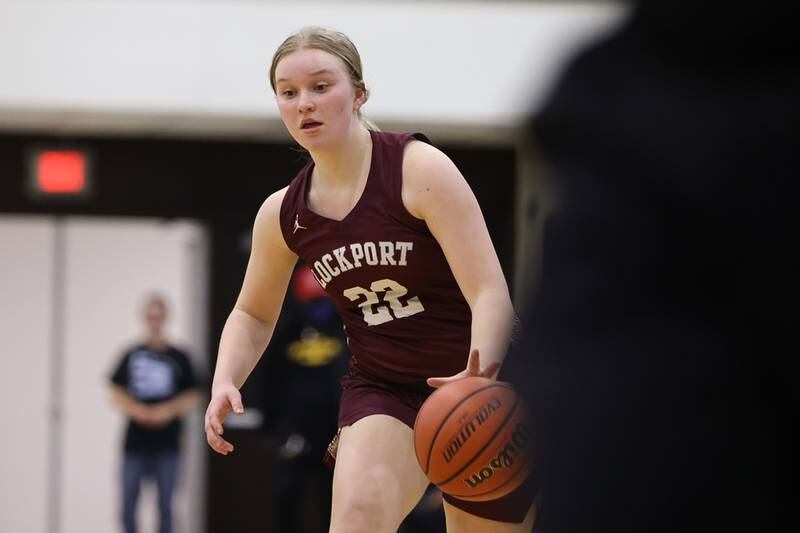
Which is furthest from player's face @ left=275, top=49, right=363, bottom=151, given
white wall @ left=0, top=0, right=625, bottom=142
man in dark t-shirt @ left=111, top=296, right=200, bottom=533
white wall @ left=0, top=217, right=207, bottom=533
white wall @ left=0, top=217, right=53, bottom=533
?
white wall @ left=0, top=217, right=53, bottom=533

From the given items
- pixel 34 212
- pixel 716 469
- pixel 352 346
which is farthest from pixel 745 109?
pixel 34 212

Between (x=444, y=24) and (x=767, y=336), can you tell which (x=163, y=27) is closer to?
(x=444, y=24)

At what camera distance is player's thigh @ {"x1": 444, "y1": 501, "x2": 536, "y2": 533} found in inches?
137

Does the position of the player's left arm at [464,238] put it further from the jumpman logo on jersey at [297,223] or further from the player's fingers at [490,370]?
the jumpman logo on jersey at [297,223]

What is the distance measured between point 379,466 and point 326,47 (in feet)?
3.54

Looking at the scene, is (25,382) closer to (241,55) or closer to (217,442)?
(241,55)

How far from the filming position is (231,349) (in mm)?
3738

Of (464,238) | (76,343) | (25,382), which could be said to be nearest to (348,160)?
(464,238)

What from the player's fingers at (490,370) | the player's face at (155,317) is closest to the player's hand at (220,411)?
the player's fingers at (490,370)

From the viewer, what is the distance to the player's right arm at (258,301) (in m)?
3.71

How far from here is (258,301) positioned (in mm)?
3818

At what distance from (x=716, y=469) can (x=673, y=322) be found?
0.50 ft

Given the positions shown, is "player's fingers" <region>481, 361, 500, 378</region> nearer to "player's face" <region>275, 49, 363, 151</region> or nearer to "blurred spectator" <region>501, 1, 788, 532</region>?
"player's face" <region>275, 49, 363, 151</region>

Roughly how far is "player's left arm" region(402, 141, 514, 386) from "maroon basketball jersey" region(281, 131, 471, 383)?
2.3 inches
